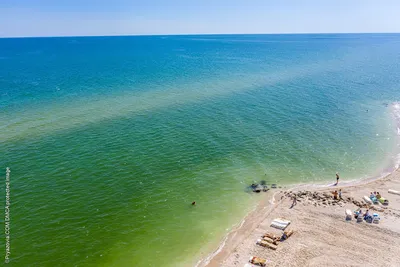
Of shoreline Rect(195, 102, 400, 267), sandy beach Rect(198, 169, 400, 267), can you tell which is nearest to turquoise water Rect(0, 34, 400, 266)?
shoreline Rect(195, 102, 400, 267)

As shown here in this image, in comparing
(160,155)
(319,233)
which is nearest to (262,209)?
(319,233)

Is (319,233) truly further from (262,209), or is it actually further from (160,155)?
(160,155)

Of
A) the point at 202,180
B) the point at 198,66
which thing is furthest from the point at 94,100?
the point at 198,66

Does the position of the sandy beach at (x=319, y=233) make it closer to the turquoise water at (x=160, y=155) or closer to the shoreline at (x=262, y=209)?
the shoreline at (x=262, y=209)

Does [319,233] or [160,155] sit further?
[160,155]

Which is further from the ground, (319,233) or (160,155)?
(160,155)

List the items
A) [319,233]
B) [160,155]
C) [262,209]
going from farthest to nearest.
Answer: [160,155] < [262,209] < [319,233]

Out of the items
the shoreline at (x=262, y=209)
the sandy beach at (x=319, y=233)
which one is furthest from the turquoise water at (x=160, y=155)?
the sandy beach at (x=319, y=233)

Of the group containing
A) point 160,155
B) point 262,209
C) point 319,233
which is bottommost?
point 319,233

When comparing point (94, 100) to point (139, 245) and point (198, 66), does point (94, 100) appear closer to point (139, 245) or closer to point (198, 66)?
point (139, 245)
